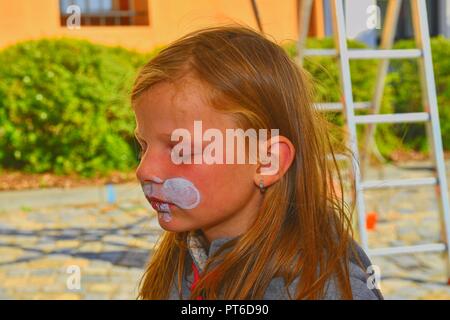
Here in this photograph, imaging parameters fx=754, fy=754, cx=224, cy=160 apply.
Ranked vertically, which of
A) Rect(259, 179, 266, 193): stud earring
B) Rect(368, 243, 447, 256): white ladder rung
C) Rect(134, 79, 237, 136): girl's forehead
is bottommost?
Rect(368, 243, 447, 256): white ladder rung

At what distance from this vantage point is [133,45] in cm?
881

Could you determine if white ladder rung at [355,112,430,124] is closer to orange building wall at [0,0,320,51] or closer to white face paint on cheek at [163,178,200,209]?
white face paint on cheek at [163,178,200,209]

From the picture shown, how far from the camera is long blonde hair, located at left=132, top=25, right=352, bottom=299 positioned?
1330mm

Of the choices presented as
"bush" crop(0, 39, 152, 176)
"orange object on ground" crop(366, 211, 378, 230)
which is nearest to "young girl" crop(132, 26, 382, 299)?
"orange object on ground" crop(366, 211, 378, 230)

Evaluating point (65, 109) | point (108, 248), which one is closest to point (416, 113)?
point (108, 248)

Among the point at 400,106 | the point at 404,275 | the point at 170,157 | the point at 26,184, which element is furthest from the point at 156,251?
the point at 400,106

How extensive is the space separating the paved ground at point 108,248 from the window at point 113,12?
11.0 feet

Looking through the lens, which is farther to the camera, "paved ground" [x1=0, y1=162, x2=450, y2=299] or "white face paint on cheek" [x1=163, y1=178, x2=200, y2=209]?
"paved ground" [x1=0, y1=162, x2=450, y2=299]

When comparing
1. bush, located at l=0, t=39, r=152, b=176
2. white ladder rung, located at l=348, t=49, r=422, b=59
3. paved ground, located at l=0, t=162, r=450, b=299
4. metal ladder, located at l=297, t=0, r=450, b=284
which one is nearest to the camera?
metal ladder, located at l=297, t=0, r=450, b=284

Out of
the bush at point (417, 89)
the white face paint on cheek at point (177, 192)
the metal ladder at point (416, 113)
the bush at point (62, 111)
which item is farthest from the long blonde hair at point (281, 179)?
the bush at point (417, 89)
